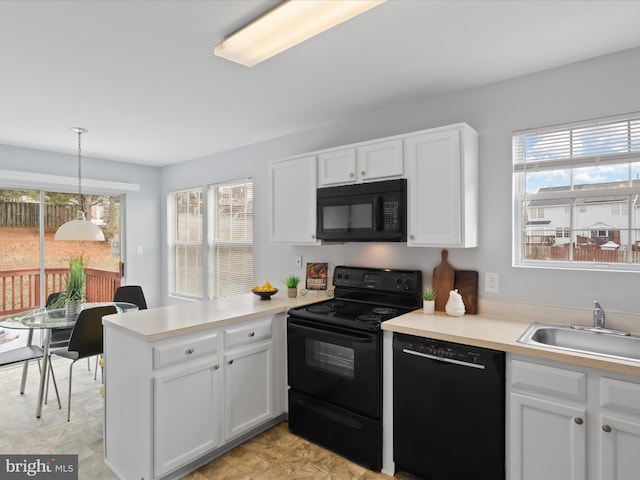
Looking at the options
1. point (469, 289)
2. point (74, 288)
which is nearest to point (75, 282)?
point (74, 288)

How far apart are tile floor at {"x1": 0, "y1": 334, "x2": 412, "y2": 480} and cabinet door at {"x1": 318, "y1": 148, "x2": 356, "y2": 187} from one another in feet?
6.16

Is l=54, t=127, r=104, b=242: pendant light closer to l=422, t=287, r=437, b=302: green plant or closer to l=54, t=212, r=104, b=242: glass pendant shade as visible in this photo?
l=54, t=212, r=104, b=242: glass pendant shade

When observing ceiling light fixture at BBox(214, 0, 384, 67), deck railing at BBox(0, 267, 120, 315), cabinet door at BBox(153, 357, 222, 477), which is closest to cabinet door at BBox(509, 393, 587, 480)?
cabinet door at BBox(153, 357, 222, 477)

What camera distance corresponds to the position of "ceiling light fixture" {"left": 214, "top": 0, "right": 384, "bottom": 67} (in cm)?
155

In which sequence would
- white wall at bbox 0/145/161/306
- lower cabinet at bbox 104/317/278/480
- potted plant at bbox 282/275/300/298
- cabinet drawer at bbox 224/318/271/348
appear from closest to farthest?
lower cabinet at bbox 104/317/278/480
cabinet drawer at bbox 224/318/271/348
potted plant at bbox 282/275/300/298
white wall at bbox 0/145/161/306

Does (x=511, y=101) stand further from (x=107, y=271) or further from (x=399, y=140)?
(x=107, y=271)

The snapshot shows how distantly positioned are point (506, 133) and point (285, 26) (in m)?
1.58

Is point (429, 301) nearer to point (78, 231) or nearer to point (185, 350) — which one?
point (185, 350)

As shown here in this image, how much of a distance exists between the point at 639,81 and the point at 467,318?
1595mm

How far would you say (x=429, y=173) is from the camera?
2.46m

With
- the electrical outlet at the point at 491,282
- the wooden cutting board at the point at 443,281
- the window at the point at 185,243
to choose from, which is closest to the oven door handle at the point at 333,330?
the wooden cutting board at the point at 443,281

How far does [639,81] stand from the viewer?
6.70ft

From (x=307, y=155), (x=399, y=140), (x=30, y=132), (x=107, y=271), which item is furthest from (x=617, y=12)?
(x=107, y=271)

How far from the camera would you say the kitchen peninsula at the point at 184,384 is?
2.08 metres
